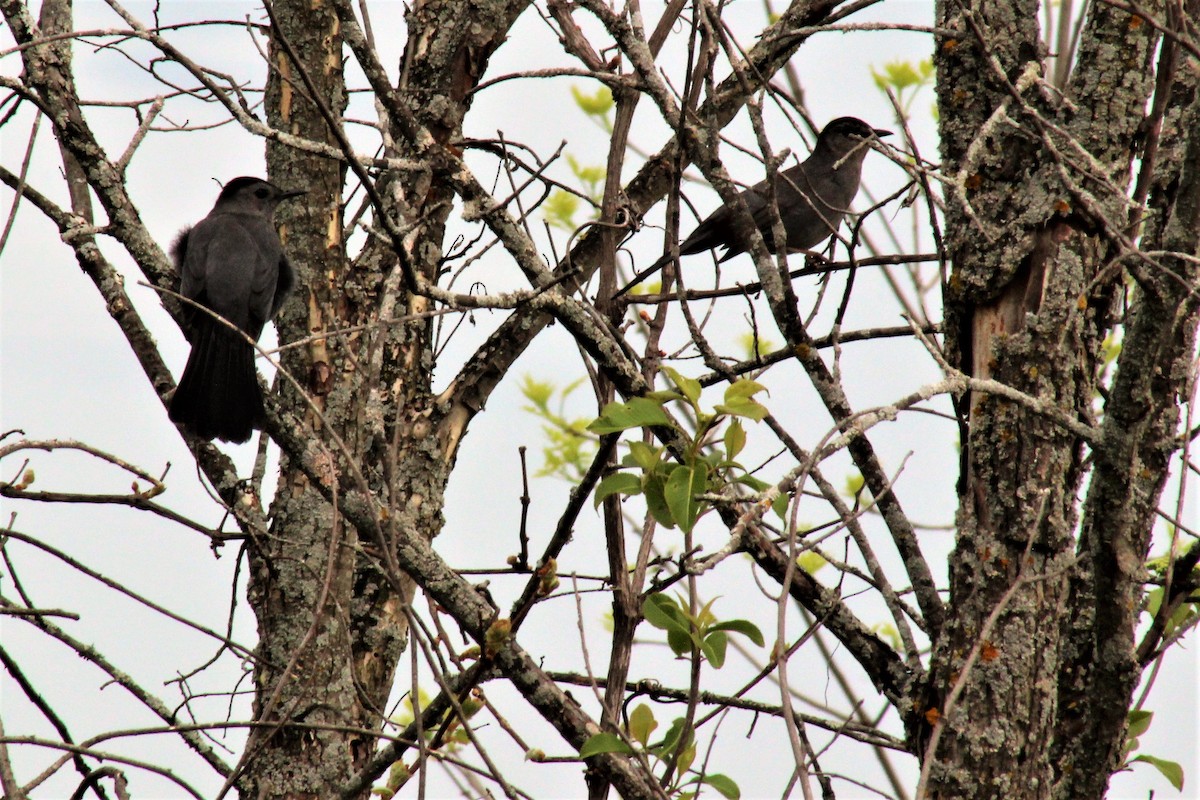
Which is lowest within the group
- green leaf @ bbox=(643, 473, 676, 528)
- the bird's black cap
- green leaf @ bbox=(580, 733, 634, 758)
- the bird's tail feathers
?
green leaf @ bbox=(580, 733, 634, 758)

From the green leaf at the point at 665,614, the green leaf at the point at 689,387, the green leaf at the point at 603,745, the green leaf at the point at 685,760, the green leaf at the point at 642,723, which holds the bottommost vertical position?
the green leaf at the point at 603,745

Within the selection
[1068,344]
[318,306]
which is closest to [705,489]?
[1068,344]

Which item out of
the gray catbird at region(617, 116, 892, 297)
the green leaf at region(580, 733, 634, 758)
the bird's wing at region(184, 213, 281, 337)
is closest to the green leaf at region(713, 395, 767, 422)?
the green leaf at region(580, 733, 634, 758)

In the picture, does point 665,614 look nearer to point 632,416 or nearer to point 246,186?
point 632,416

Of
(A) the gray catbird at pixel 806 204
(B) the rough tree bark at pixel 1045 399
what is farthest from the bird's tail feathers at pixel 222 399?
(A) the gray catbird at pixel 806 204

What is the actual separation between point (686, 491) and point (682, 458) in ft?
0.64

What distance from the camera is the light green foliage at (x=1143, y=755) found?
8.86 ft

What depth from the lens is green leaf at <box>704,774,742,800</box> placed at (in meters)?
2.53

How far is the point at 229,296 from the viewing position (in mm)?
4293

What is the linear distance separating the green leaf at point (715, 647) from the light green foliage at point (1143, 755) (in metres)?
1.09

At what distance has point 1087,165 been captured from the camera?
2557mm

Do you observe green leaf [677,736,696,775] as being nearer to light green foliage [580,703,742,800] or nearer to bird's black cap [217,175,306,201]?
light green foliage [580,703,742,800]

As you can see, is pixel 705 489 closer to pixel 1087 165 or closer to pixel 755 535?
pixel 755 535

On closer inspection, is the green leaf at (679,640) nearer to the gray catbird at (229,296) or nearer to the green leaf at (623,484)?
the green leaf at (623,484)
